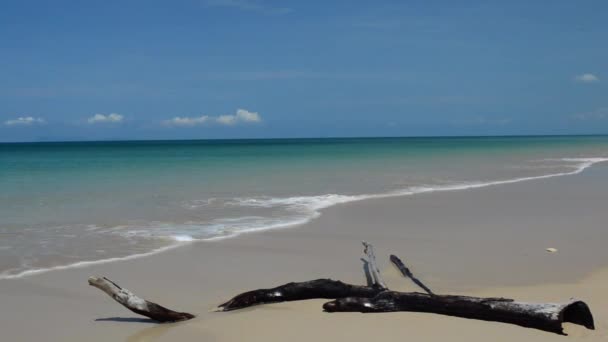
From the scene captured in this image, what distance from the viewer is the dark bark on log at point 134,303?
513 centimetres

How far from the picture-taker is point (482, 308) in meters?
→ 5.07

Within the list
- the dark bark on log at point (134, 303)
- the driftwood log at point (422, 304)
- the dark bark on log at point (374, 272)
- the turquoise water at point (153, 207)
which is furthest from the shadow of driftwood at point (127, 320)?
the turquoise water at point (153, 207)

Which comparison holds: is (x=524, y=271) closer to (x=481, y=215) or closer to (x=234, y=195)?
(x=481, y=215)

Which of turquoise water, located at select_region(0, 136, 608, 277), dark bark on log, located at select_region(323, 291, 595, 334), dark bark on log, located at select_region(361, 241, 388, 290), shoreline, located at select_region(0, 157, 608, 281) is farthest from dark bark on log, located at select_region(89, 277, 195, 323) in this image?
turquoise water, located at select_region(0, 136, 608, 277)

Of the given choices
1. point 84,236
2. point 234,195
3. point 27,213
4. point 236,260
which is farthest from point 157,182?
point 236,260

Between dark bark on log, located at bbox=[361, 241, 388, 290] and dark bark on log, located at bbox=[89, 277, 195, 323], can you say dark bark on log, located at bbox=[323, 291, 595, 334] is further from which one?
dark bark on log, located at bbox=[89, 277, 195, 323]

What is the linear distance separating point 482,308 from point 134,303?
3.06 m

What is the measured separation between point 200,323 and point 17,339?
1.55 metres

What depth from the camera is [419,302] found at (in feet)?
17.5

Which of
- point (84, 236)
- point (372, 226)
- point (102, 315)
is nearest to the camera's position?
point (102, 315)

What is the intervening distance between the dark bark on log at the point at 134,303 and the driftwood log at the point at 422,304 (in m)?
0.62

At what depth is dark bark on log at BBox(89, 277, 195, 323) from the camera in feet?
16.8

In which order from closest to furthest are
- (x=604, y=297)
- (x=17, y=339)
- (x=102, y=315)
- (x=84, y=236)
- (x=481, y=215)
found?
(x=17, y=339)
(x=102, y=315)
(x=604, y=297)
(x=84, y=236)
(x=481, y=215)

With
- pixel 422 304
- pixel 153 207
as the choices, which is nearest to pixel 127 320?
pixel 422 304
